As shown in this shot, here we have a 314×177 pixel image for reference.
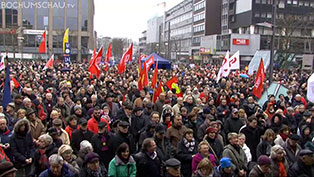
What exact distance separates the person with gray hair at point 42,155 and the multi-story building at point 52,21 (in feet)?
191

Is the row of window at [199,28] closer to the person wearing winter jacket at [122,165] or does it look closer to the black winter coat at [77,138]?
the black winter coat at [77,138]

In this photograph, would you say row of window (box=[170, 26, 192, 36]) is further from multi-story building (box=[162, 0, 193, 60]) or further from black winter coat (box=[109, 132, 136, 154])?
black winter coat (box=[109, 132, 136, 154])

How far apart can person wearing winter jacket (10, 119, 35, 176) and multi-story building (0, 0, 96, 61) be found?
5732 cm

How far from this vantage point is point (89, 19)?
66.3 metres

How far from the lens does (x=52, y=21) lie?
212 ft

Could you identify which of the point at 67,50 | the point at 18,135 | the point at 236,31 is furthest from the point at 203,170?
the point at 236,31

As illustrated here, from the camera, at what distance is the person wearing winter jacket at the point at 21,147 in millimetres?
6168

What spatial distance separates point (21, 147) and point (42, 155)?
0.94m

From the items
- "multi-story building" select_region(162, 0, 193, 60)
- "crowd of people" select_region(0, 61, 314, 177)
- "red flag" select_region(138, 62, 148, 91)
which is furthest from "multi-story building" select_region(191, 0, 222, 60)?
"crowd of people" select_region(0, 61, 314, 177)

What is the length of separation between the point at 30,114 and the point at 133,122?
2.28 meters

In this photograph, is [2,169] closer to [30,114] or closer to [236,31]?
[30,114]

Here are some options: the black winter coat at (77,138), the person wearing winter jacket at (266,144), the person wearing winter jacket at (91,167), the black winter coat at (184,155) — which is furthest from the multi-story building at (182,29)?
the person wearing winter jacket at (91,167)

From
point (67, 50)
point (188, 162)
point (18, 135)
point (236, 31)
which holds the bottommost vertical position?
point (188, 162)

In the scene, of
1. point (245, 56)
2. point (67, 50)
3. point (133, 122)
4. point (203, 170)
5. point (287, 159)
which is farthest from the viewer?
point (245, 56)
